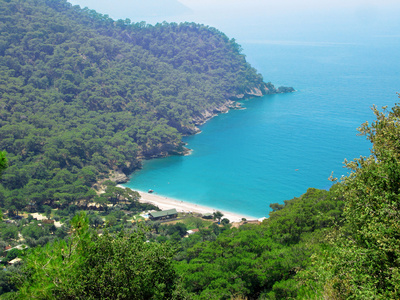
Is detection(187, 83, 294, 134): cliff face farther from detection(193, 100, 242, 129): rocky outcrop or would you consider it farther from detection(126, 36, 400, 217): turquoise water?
detection(126, 36, 400, 217): turquoise water

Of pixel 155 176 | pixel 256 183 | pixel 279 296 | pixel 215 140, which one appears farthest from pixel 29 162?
pixel 279 296

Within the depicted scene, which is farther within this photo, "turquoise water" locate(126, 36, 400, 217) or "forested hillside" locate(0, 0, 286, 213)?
"turquoise water" locate(126, 36, 400, 217)

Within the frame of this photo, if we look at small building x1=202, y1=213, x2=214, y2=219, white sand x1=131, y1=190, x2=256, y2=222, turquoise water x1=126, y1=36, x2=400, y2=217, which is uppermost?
turquoise water x1=126, y1=36, x2=400, y2=217

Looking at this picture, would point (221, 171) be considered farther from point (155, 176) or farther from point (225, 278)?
point (225, 278)

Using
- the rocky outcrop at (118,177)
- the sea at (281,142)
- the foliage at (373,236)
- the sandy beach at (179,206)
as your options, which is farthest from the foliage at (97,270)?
the rocky outcrop at (118,177)

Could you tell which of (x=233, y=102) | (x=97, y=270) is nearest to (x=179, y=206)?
(x=97, y=270)

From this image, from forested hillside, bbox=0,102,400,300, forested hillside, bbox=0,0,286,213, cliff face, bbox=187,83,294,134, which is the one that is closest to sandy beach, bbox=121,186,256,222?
forested hillside, bbox=0,0,286,213

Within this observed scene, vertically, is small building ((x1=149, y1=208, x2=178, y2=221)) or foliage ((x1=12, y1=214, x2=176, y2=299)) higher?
foliage ((x1=12, y1=214, x2=176, y2=299))
